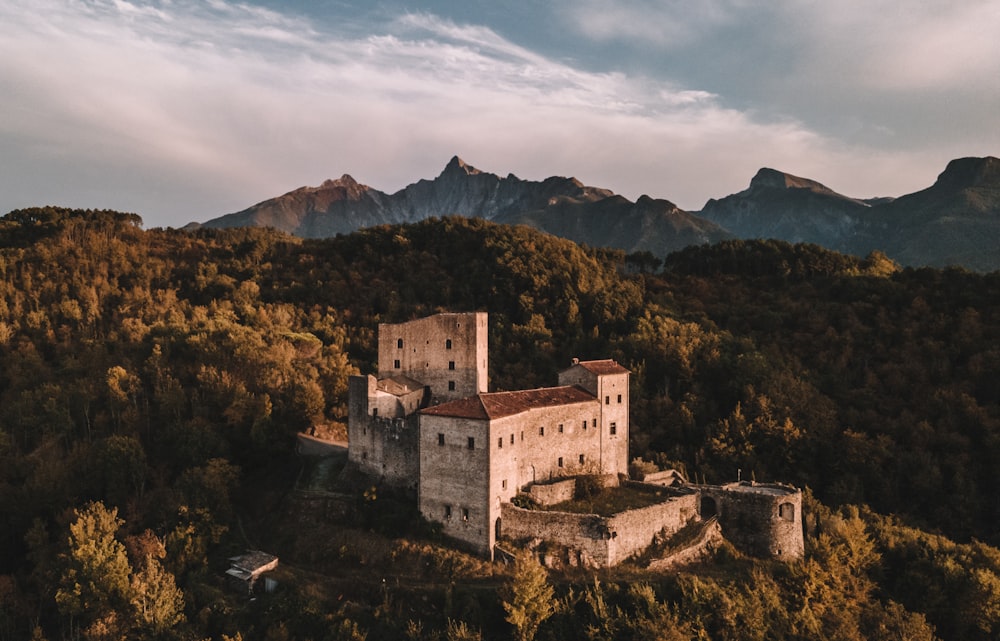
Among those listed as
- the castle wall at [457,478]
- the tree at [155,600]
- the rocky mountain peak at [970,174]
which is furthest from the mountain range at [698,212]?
the tree at [155,600]

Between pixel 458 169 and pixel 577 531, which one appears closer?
pixel 577 531

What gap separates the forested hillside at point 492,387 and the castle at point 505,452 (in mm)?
2000

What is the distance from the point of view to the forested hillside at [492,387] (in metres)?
27.1

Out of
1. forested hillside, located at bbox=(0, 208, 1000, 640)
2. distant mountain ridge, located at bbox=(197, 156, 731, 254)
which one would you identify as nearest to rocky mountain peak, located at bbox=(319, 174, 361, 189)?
distant mountain ridge, located at bbox=(197, 156, 731, 254)

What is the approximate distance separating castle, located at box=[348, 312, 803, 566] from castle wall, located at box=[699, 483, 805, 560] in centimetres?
5

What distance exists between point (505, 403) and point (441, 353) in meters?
7.99

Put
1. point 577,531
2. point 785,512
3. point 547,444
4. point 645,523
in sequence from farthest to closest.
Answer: point 785,512 → point 547,444 → point 645,523 → point 577,531

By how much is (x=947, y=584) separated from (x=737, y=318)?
3468 centimetres

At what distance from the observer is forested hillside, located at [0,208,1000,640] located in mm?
27125

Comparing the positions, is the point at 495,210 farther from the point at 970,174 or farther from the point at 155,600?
the point at 155,600

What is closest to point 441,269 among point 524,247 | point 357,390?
point 524,247

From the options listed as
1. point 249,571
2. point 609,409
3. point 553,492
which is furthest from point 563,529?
point 249,571

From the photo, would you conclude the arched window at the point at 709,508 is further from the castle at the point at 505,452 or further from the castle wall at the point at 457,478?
the castle wall at the point at 457,478

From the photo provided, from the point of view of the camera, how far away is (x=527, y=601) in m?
24.4
